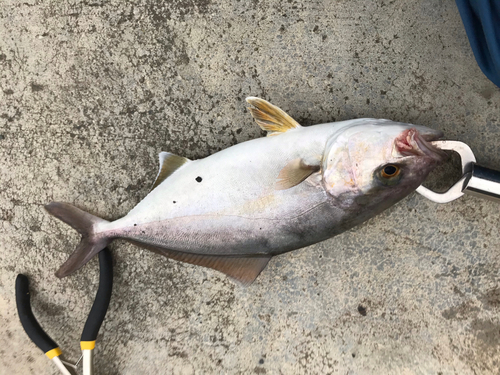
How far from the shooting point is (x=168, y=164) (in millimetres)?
1756

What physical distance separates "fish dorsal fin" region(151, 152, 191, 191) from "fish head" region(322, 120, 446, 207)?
0.78 metres

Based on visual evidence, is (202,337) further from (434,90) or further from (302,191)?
(434,90)

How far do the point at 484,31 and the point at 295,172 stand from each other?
123cm

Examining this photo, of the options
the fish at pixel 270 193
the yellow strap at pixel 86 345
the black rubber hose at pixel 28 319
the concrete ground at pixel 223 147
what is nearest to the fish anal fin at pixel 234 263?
the fish at pixel 270 193

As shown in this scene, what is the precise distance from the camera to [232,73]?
6.23 ft

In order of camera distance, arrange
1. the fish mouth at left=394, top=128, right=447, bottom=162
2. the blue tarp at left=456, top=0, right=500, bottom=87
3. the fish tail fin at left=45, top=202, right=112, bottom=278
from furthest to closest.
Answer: the fish tail fin at left=45, top=202, right=112, bottom=278 → the blue tarp at left=456, top=0, right=500, bottom=87 → the fish mouth at left=394, top=128, right=447, bottom=162

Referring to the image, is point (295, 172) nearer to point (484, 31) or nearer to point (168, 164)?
point (168, 164)

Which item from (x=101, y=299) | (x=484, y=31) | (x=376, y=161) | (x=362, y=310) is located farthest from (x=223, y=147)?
(x=484, y=31)

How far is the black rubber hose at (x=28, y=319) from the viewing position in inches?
71.7

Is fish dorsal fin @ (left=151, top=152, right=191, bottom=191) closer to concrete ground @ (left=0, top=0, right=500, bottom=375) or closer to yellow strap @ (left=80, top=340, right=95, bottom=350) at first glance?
concrete ground @ (left=0, top=0, right=500, bottom=375)

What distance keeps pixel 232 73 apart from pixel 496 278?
203 centimetres

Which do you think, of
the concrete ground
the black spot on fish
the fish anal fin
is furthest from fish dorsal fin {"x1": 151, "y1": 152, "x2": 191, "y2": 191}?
the black spot on fish

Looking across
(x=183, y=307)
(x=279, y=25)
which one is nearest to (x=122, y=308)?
(x=183, y=307)

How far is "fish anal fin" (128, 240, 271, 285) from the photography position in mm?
1677
